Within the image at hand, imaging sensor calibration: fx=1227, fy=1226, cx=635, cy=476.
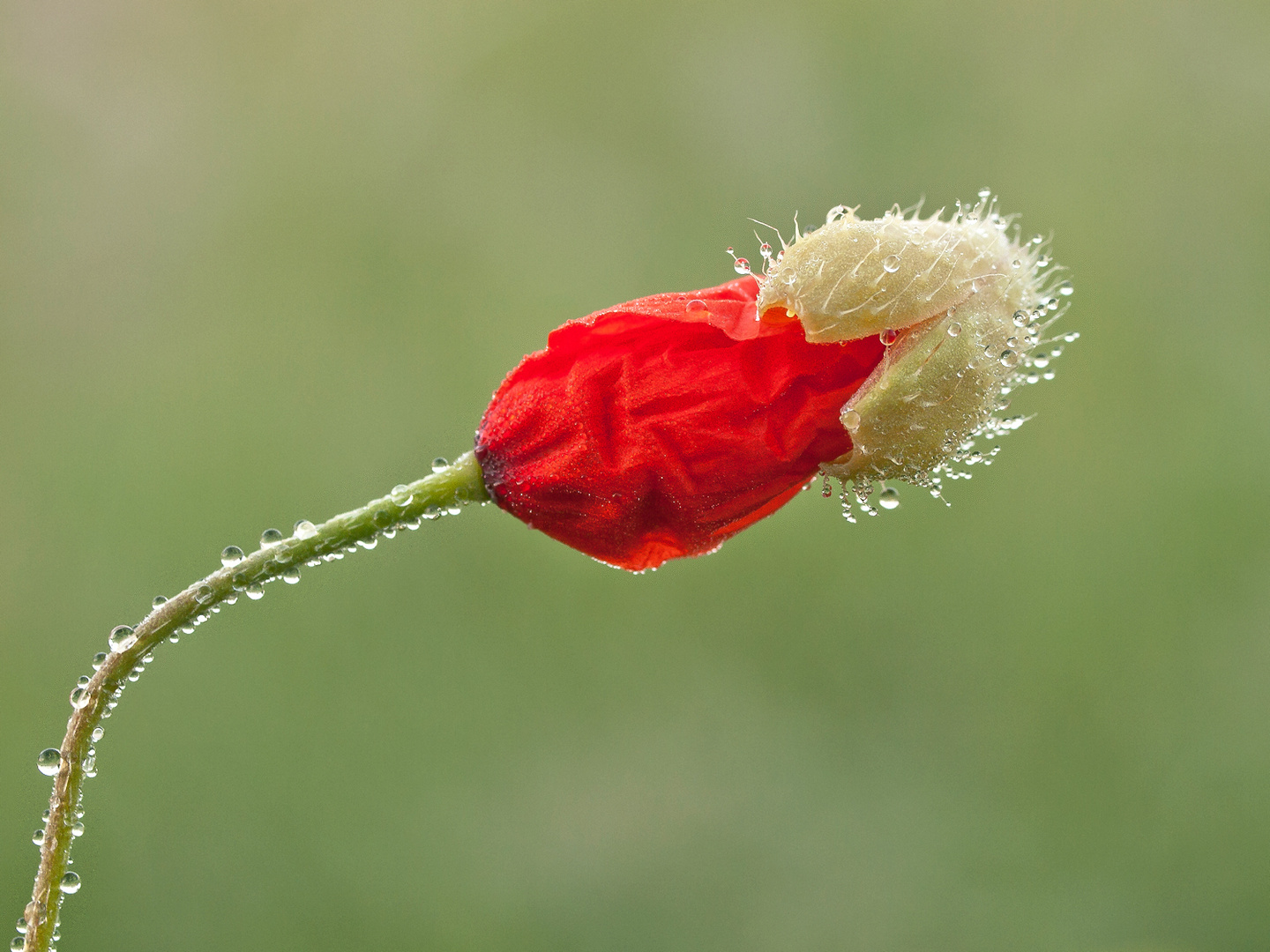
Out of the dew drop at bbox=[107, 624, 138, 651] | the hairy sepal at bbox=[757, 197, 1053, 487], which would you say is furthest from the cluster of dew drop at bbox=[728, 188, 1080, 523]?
the dew drop at bbox=[107, 624, 138, 651]

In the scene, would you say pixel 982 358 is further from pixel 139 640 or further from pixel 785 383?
pixel 139 640

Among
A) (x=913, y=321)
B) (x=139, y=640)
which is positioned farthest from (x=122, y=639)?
(x=913, y=321)

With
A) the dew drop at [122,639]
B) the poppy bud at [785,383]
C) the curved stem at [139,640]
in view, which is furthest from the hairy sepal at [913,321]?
the dew drop at [122,639]

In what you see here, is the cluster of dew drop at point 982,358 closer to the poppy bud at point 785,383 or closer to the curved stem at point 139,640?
the poppy bud at point 785,383

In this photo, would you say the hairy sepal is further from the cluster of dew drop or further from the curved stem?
the curved stem

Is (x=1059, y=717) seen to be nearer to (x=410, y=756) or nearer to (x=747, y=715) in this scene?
(x=747, y=715)

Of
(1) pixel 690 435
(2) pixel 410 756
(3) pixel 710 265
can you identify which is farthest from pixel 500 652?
(1) pixel 690 435
